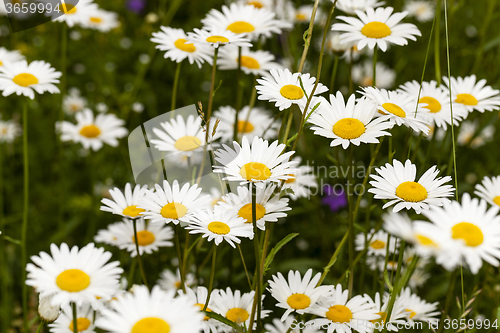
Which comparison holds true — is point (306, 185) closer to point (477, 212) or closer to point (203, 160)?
point (203, 160)

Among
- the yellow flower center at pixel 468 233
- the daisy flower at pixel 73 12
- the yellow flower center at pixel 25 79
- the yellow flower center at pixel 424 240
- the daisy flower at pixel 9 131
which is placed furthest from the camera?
the daisy flower at pixel 9 131

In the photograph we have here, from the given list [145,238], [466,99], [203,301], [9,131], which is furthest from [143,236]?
[9,131]

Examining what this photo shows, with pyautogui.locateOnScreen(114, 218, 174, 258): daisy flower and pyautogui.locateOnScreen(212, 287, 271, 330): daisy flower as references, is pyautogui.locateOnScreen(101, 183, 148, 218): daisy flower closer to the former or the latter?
pyautogui.locateOnScreen(114, 218, 174, 258): daisy flower

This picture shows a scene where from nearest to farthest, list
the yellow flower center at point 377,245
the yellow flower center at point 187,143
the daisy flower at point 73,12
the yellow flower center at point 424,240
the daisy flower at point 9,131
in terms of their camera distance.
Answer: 1. the yellow flower center at point 424,240
2. the yellow flower center at point 187,143
3. the yellow flower center at point 377,245
4. the daisy flower at point 73,12
5. the daisy flower at point 9,131

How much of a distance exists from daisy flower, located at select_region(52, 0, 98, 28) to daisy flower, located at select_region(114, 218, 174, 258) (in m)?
0.87

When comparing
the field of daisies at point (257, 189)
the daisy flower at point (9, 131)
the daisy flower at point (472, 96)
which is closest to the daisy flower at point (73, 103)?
the field of daisies at point (257, 189)

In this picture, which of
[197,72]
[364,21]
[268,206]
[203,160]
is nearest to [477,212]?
[268,206]

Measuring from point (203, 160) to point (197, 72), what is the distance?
1.68 metres

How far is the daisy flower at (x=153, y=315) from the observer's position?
0.63 metres

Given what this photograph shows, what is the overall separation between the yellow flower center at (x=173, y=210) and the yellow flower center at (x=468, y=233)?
19.4 inches

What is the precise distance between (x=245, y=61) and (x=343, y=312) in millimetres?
807

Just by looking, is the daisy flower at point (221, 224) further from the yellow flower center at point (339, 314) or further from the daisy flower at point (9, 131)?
the daisy flower at point (9, 131)

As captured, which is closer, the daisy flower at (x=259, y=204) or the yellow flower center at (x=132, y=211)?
the daisy flower at (x=259, y=204)

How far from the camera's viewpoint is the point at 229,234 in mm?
889
